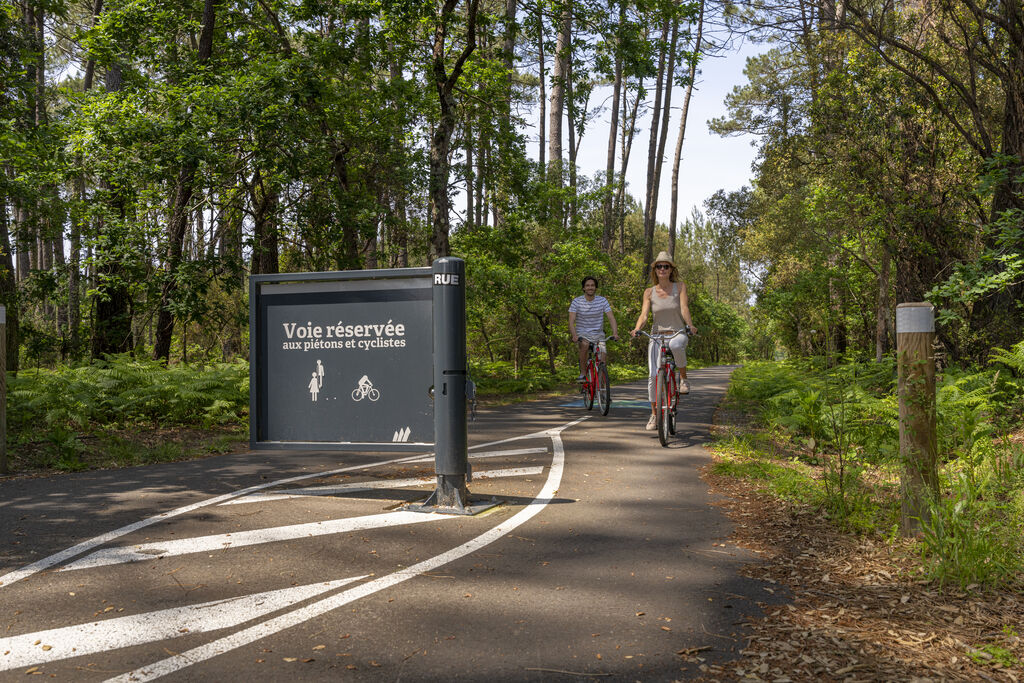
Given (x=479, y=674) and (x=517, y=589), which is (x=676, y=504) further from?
(x=479, y=674)

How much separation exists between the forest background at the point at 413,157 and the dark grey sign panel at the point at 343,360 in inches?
219

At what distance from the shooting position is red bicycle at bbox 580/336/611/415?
12586mm

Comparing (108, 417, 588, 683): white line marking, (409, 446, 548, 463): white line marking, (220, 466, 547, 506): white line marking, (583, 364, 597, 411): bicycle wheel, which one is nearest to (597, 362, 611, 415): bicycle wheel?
(583, 364, 597, 411): bicycle wheel

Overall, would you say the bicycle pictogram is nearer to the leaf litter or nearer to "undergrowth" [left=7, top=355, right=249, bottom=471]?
the leaf litter

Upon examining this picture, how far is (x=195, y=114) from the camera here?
44.5 feet

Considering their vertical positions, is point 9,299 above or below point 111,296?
below

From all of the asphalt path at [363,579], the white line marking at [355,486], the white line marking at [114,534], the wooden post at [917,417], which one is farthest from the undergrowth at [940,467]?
the white line marking at [114,534]

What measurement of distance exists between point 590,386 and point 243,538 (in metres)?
8.78

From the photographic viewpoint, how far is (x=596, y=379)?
42.4 feet

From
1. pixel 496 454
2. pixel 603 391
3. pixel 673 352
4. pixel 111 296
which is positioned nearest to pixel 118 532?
pixel 496 454

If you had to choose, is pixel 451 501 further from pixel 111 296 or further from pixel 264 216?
pixel 111 296

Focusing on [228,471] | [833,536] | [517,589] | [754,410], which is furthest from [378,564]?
[754,410]

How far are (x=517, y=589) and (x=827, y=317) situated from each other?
20168 mm

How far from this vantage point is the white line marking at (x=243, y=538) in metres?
4.62
